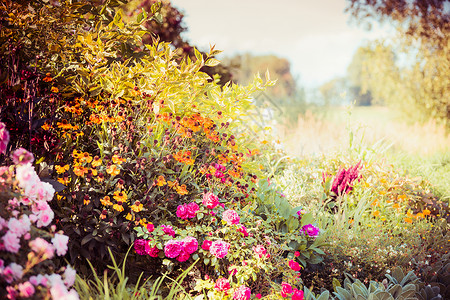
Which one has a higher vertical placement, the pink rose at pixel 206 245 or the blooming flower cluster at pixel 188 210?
the blooming flower cluster at pixel 188 210

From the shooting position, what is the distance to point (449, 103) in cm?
1130

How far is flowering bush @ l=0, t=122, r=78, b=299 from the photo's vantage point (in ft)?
5.15

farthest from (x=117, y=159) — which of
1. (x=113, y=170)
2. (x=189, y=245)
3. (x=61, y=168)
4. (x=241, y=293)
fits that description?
(x=241, y=293)

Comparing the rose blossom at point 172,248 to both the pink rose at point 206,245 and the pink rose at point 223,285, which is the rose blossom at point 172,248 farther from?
the pink rose at point 223,285

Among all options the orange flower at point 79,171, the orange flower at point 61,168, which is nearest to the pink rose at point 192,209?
the orange flower at point 79,171

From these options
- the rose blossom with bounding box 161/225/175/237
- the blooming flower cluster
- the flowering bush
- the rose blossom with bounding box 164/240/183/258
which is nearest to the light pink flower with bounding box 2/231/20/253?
the flowering bush

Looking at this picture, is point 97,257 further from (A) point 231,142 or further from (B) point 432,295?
(B) point 432,295

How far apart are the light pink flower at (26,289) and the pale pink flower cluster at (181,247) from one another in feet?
3.74

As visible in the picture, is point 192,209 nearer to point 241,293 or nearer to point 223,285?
point 223,285

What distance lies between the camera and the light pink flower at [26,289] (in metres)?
1.53

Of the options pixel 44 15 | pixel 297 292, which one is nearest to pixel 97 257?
pixel 297 292

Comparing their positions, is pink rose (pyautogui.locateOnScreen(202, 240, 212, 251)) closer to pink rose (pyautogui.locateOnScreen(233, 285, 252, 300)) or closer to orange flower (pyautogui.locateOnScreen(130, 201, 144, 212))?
pink rose (pyautogui.locateOnScreen(233, 285, 252, 300))

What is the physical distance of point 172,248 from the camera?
2.63 meters

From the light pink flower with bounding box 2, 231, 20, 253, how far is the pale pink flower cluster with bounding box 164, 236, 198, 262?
44.6 inches
